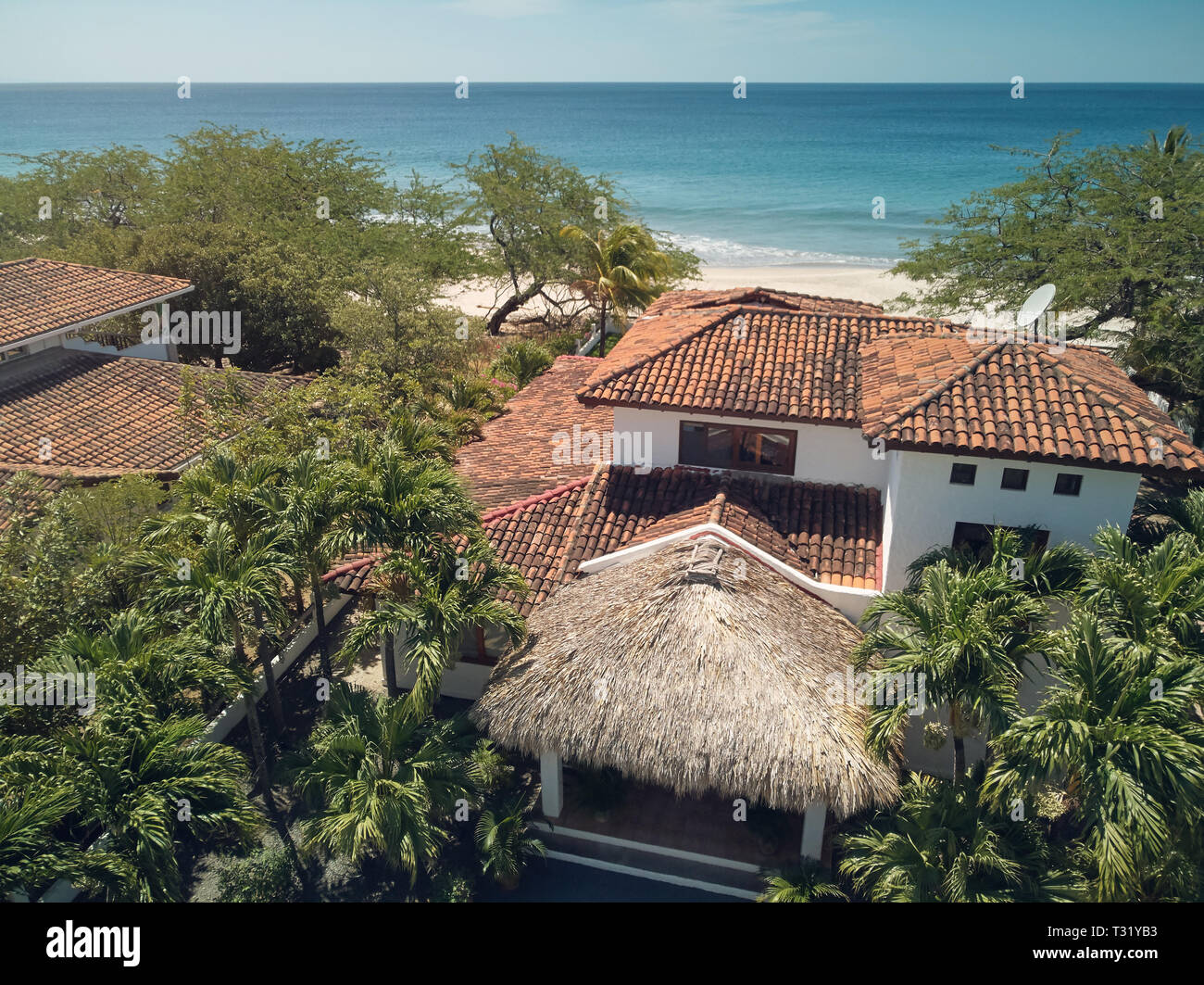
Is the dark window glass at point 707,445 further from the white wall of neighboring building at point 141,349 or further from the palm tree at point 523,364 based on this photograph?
the white wall of neighboring building at point 141,349

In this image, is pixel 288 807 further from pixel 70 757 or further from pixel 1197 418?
pixel 1197 418

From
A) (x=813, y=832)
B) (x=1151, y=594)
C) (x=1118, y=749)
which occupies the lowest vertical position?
(x=813, y=832)

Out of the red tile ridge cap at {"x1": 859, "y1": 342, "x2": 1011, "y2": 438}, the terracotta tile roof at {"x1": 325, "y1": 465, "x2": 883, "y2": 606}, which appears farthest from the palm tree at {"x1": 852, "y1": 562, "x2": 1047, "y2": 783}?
the terracotta tile roof at {"x1": 325, "y1": 465, "x2": 883, "y2": 606}

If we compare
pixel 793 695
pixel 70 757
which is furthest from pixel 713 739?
pixel 70 757


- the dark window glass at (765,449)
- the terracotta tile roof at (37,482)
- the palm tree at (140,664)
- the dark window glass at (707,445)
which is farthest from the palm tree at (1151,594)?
the terracotta tile roof at (37,482)

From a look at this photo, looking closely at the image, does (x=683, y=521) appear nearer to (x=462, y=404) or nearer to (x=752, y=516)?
(x=752, y=516)

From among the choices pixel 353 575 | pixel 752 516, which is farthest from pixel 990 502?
pixel 353 575

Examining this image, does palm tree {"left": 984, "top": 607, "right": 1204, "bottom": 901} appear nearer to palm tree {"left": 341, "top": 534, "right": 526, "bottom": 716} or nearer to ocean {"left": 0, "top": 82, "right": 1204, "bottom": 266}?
palm tree {"left": 341, "top": 534, "right": 526, "bottom": 716}
